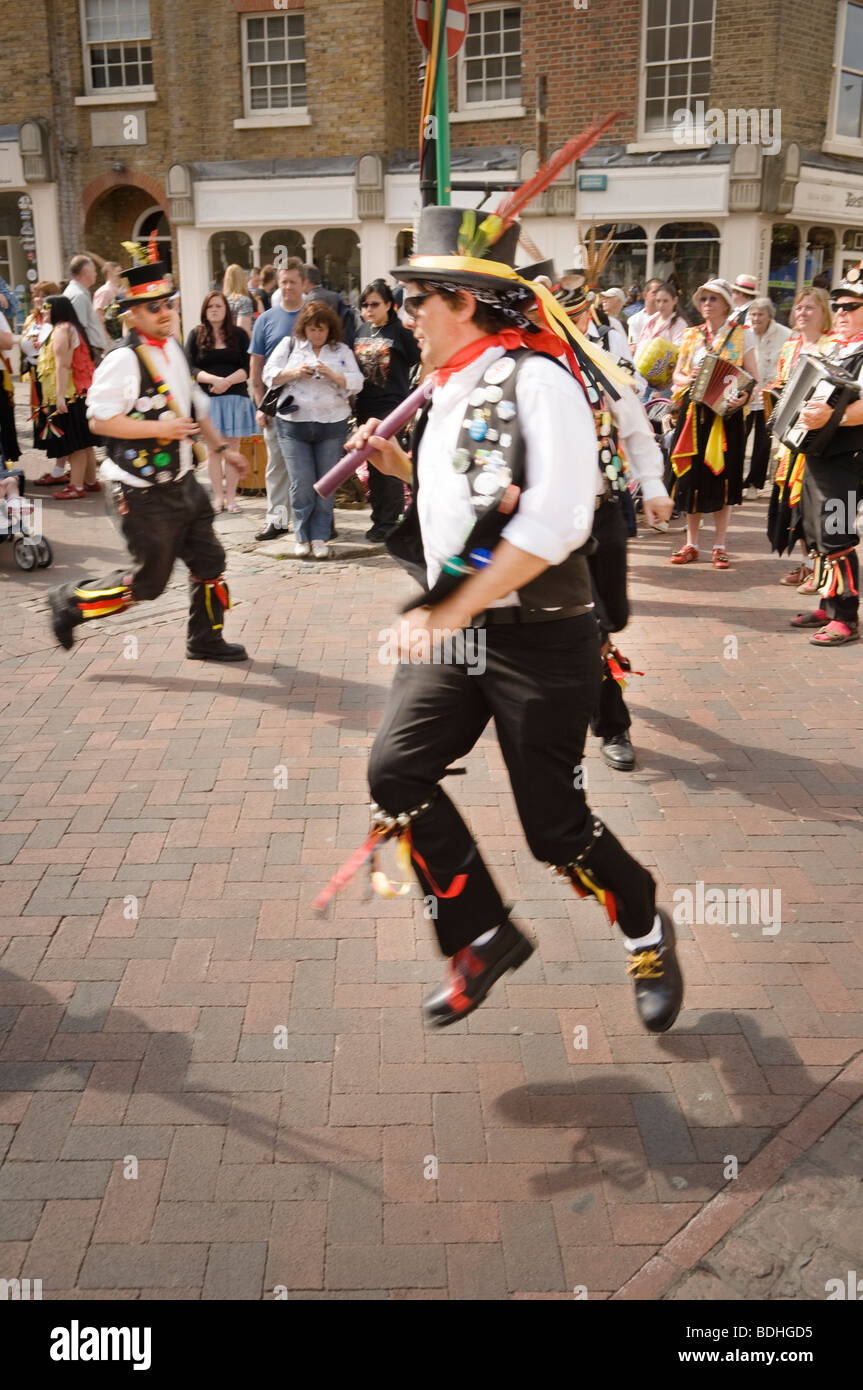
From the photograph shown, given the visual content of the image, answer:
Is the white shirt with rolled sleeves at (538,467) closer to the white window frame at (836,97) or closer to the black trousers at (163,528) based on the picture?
the black trousers at (163,528)

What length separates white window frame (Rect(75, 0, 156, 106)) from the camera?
2119 cm

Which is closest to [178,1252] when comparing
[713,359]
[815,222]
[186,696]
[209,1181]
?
[209,1181]

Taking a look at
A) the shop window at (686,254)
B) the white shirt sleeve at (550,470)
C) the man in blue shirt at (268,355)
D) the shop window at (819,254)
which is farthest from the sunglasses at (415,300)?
the shop window at (819,254)

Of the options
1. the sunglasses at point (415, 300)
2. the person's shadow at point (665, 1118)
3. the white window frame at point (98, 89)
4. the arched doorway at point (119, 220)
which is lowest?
the person's shadow at point (665, 1118)

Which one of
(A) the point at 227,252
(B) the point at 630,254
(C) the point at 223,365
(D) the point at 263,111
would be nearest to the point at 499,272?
(C) the point at 223,365

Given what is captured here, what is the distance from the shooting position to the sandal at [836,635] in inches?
276

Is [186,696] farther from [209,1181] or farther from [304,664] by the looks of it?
[209,1181]

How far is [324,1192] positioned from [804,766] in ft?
10.6

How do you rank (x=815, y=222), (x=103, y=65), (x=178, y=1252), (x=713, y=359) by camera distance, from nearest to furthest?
1. (x=178, y=1252)
2. (x=713, y=359)
3. (x=815, y=222)
4. (x=103, y=65)

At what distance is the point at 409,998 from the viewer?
3553 millimetres

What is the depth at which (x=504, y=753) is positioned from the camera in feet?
10.5

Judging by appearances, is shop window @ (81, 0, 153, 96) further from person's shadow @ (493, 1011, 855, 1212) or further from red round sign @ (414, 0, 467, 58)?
person's shadow @ (493, 1011, 855, 1212)

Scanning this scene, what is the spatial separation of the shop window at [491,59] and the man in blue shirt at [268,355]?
11.4 meters

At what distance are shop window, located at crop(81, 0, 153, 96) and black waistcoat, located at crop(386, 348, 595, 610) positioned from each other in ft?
70.6
